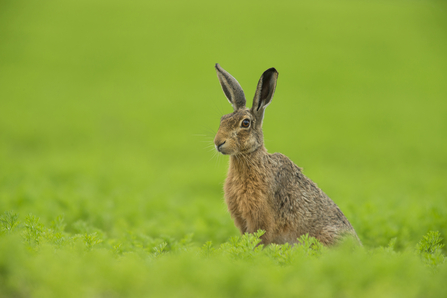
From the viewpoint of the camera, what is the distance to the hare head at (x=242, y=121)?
5.81 m

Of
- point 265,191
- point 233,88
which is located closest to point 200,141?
point 233,88

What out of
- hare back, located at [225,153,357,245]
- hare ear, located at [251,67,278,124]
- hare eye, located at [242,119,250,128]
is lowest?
hare back, located at [225,153,357,245]

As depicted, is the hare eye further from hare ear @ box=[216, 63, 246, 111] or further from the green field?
the green field

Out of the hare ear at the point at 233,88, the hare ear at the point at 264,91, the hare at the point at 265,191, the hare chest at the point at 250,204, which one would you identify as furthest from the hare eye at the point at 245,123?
the hare chest at the point at 250,204

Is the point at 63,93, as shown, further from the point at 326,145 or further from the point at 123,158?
the point at 326,145

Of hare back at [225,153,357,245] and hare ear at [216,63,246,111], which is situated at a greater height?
hare ear at [216,63,246,111]

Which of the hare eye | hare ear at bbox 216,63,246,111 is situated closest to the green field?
hare ear at bbox 216,63,246,111

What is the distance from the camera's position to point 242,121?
596 centimetres

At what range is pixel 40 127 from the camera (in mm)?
24156

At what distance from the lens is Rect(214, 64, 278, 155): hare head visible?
581 centimetres

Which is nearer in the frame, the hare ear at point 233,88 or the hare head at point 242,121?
the hare head at point 242,121

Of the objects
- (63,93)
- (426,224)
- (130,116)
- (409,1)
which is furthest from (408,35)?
(426,224)

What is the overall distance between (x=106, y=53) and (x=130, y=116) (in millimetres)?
14409

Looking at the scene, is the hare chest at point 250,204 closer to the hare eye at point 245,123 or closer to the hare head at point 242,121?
the hare head at point 242,121
